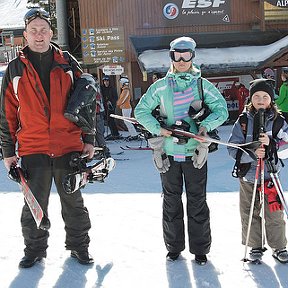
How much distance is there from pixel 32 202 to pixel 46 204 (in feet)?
0.57

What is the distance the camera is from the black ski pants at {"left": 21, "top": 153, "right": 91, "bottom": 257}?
3.78 meters

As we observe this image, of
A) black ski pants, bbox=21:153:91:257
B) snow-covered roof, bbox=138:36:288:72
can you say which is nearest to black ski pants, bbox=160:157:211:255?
black ski pants, bbox=21:153:91:257

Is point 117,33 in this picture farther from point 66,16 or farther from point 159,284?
point 159,284

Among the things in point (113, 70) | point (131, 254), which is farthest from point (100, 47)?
point (131, 254)

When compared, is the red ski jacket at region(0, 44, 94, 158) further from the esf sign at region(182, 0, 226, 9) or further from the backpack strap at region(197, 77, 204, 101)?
Answer: the esf sign at region(182, 0, 226, 9)

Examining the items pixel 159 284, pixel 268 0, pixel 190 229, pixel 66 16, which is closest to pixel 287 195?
pixel 190 229

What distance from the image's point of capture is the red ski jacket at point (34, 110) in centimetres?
365

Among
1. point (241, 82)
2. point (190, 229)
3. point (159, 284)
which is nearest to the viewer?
point (159, 284)

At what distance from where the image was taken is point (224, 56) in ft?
47.9

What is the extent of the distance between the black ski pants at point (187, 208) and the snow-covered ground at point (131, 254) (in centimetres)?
17

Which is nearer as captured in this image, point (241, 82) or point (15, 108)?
point (15, 108)

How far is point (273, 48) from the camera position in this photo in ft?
48.8

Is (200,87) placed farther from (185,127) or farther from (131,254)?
(131,254)

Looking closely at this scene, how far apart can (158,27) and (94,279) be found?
491 inches
